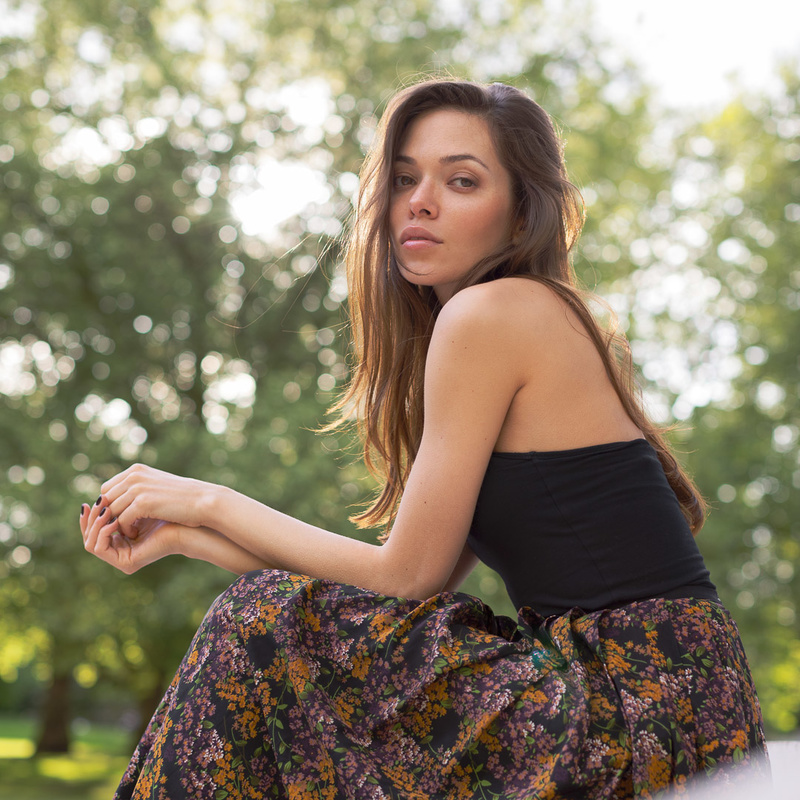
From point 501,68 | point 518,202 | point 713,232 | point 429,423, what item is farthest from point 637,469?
point 713,232

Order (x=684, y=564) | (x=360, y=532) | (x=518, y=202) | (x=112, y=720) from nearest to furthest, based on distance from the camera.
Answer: (x=684, y=564), (x=518, y=202), (x=360, y=532), (x=112, y=720)

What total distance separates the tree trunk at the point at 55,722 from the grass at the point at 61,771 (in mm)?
283

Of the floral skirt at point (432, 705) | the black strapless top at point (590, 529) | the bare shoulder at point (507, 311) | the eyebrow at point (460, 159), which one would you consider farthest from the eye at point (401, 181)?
the floral skirt at point (432, 705)

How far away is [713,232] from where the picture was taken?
14922 mm

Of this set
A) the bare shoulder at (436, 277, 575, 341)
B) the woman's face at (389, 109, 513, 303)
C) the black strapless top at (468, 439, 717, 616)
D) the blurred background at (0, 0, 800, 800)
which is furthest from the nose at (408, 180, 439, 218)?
the blurred background at (0, 0, 800, 800)

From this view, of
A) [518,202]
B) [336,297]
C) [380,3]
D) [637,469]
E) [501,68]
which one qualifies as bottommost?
[336,297]

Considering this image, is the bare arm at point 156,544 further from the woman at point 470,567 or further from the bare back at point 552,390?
the bare back at point 552,390

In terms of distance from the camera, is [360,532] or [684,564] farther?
[360,532]

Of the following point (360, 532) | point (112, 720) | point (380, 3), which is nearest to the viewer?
point (360, 532)

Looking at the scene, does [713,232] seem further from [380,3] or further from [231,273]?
[231,273]

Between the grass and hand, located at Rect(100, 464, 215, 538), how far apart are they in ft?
37.9

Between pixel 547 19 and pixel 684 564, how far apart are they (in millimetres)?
14249

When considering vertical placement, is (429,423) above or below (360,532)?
above

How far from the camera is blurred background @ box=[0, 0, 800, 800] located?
11.4 m
